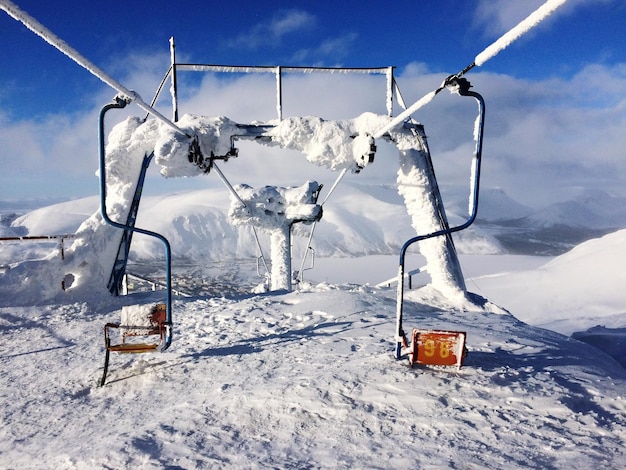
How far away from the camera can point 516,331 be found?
601 cm

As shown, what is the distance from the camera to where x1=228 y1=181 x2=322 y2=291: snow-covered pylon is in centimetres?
1077

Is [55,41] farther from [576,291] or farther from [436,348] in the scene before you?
[576,291]

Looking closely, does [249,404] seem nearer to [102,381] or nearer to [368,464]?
[368,464]

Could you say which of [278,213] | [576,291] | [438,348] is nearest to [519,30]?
[438,348]

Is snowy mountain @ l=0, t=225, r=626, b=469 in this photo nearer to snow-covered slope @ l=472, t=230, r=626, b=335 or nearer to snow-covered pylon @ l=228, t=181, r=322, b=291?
snow-covered pylon @ l=228, t=181, r=322, b=291

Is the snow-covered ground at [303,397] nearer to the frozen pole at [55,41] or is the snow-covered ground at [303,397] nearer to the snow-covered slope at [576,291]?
the frozen pole at [55,41]

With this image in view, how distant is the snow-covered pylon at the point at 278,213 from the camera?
1077 cm

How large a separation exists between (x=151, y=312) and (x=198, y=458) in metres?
2.77

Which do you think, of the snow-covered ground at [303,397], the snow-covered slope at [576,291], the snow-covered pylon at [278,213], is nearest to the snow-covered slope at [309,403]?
the snow-covered ground at [303,397]

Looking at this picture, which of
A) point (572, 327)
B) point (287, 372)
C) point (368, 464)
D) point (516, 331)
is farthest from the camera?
point (572, 327)

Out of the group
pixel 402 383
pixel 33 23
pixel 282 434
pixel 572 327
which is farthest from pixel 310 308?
pixel 572 327

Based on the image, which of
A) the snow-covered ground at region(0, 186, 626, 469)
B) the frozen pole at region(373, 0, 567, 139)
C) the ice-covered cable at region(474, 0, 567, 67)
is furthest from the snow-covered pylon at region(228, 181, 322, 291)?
Result: the ice-covered cable at region(474, 0, 567, 67)

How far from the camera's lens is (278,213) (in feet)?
36.1

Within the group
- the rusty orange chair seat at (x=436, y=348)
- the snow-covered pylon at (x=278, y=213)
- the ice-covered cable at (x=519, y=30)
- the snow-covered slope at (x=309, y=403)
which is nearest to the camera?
the ice-covered cable at (x=519, y=30)
